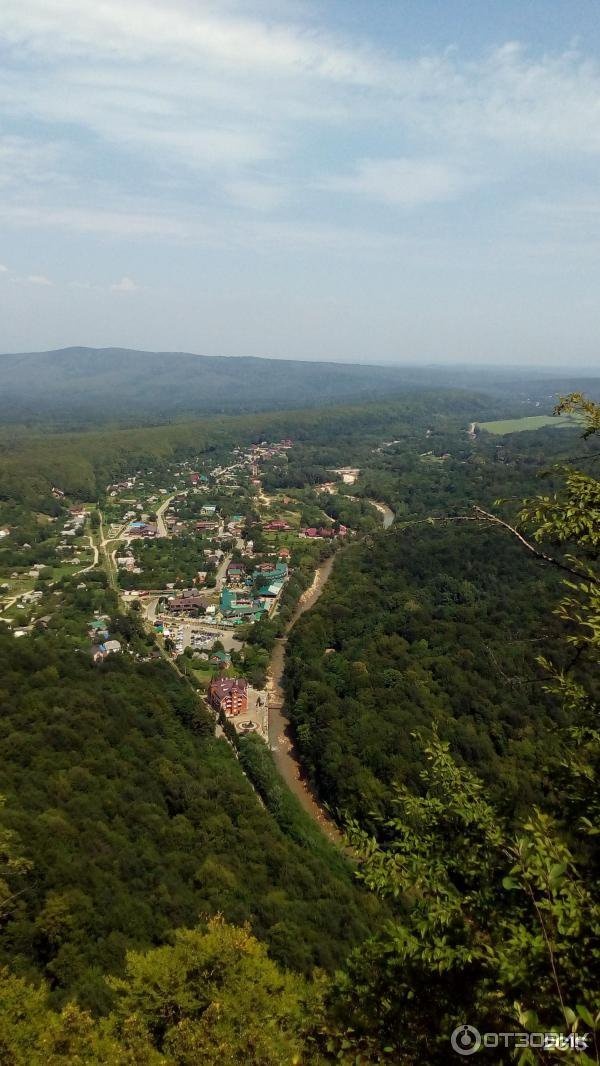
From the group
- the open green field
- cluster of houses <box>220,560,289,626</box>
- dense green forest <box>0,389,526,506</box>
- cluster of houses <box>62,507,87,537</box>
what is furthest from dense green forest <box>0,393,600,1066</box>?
the open green field

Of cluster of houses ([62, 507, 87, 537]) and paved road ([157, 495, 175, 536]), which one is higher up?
paved road ([157, 495, 175, 536])

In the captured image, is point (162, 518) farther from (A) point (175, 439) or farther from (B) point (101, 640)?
(A) point (175, 439)

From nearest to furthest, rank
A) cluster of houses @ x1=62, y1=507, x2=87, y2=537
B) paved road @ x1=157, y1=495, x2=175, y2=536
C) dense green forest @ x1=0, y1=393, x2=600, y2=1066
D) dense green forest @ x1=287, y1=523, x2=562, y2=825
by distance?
1. dense green forest @ x1=0, y1=393, x2=600, y2=1066
2. dense green forest @ x1=287, y1=523, x2=562, y2=825
3. paved road @ x1=157, y1=495, x2=175, y2=536
4. cluster of houses @ x1=62, y1=507, x2=87, y2=537

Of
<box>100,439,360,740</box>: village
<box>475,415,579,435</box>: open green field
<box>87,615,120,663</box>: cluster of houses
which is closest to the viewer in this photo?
<box>87,615,120,663</box>: cluster of houses

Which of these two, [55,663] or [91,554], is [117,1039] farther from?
[91,554]

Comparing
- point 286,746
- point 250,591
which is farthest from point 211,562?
point 286,746


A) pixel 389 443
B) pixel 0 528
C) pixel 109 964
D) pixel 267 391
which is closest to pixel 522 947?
pixel 109 964

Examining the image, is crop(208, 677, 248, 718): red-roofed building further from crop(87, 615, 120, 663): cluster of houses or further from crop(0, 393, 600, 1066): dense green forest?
crop(87, 615, 120, 663): cluster of houses

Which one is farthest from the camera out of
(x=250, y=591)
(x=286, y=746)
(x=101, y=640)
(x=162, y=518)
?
(x=162, y=518)
